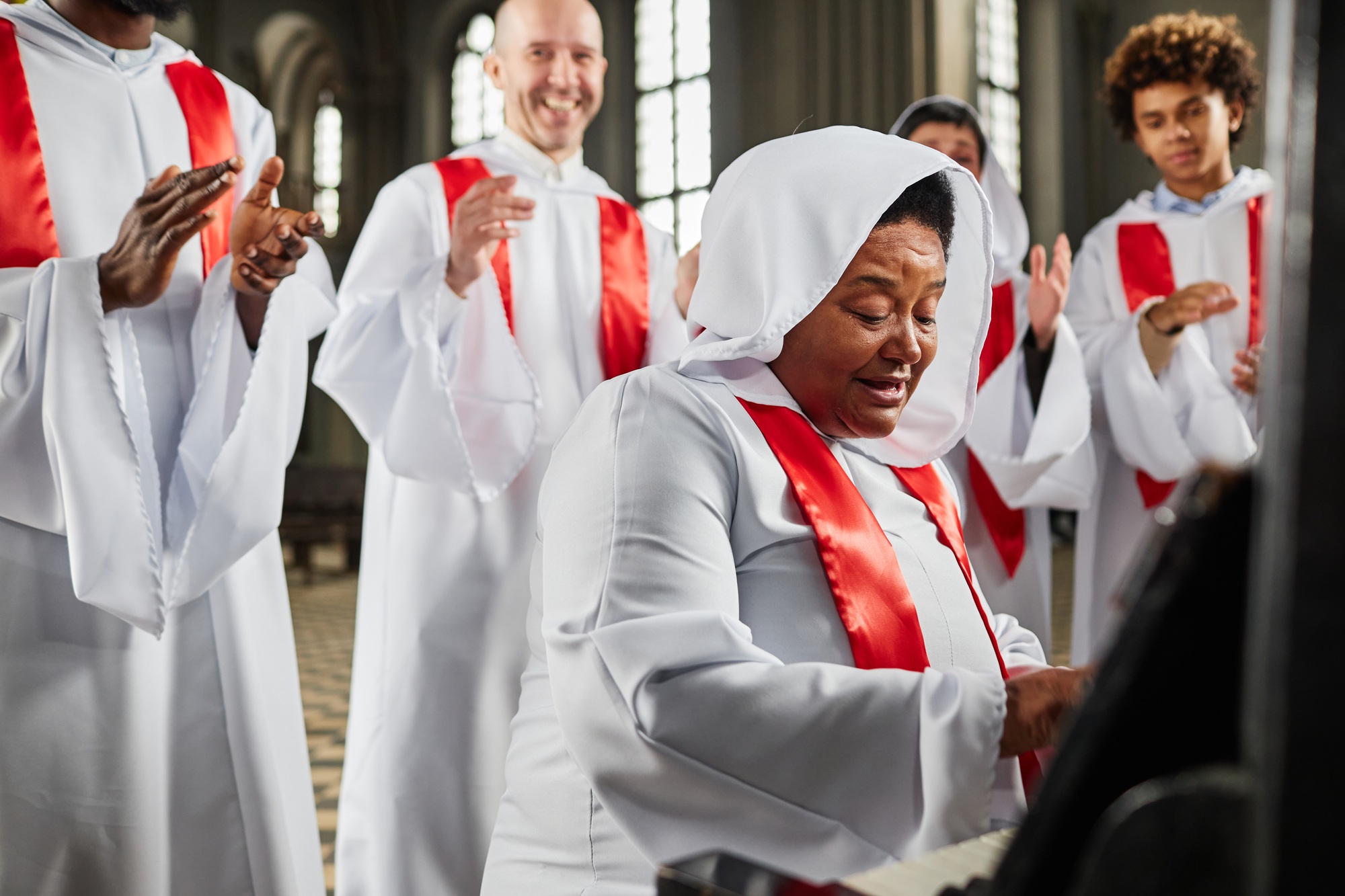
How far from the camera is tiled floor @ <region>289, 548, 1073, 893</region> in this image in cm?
502

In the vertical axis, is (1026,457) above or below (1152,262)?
below

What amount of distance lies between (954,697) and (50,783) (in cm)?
178

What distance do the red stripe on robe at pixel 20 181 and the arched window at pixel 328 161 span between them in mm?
18234

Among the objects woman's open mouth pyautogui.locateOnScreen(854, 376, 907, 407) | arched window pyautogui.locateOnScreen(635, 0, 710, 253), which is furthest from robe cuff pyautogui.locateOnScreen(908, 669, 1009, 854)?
arched window pyautogui.locateOnScreen(635, 0, 710, 253)

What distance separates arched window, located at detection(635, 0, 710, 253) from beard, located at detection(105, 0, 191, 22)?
41.5ft

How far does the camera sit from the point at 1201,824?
60 centimetres

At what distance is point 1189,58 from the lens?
3809 mm

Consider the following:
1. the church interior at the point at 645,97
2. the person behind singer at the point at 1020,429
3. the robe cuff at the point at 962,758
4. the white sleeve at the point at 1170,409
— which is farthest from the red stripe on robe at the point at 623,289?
the church interior at the point at 645,97

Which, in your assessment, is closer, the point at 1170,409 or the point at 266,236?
the point at 266,236

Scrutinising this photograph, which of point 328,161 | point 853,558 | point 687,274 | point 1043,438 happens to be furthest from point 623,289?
point 328,161

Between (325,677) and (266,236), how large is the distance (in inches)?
233

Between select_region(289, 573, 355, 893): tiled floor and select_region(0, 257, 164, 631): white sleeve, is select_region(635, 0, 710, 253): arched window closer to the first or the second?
select_region(289, 573, 355, 893): tiled floor

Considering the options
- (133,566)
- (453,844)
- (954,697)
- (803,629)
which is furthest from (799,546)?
(453,844)

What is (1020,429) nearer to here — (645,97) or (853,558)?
(853,558)
